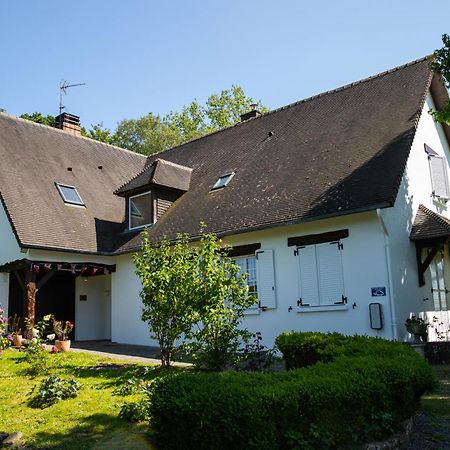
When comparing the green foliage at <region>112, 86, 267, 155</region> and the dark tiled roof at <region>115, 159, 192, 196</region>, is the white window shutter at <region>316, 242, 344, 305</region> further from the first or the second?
the green foliage at <region>112, 86, 267, 155</region>

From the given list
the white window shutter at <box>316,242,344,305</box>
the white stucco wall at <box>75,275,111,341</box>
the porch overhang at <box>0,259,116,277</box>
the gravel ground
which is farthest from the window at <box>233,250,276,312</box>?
the white stucco wall at <box>75,275,111,341</box>

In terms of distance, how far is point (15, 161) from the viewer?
672 inches

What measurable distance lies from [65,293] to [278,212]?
28.9ft

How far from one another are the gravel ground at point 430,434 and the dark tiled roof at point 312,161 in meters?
5.19

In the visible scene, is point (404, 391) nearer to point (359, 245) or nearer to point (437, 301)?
point (359, 245)

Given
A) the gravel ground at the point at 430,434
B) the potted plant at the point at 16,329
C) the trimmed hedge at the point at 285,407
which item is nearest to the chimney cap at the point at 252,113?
the potted plant at the point at 16,329

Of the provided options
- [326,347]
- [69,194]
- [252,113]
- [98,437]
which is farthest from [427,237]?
[69,194]

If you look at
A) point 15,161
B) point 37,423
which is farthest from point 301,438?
point 15,161

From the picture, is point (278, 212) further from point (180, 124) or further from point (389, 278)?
point (180, 124)

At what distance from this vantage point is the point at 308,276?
12133 mm

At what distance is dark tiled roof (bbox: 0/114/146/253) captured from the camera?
49.6ft

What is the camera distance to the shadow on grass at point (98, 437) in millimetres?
5414

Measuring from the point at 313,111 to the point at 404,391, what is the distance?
12.9 meters

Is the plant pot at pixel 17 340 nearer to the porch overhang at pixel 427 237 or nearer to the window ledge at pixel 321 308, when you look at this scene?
the window ledge at pixel 321 308
